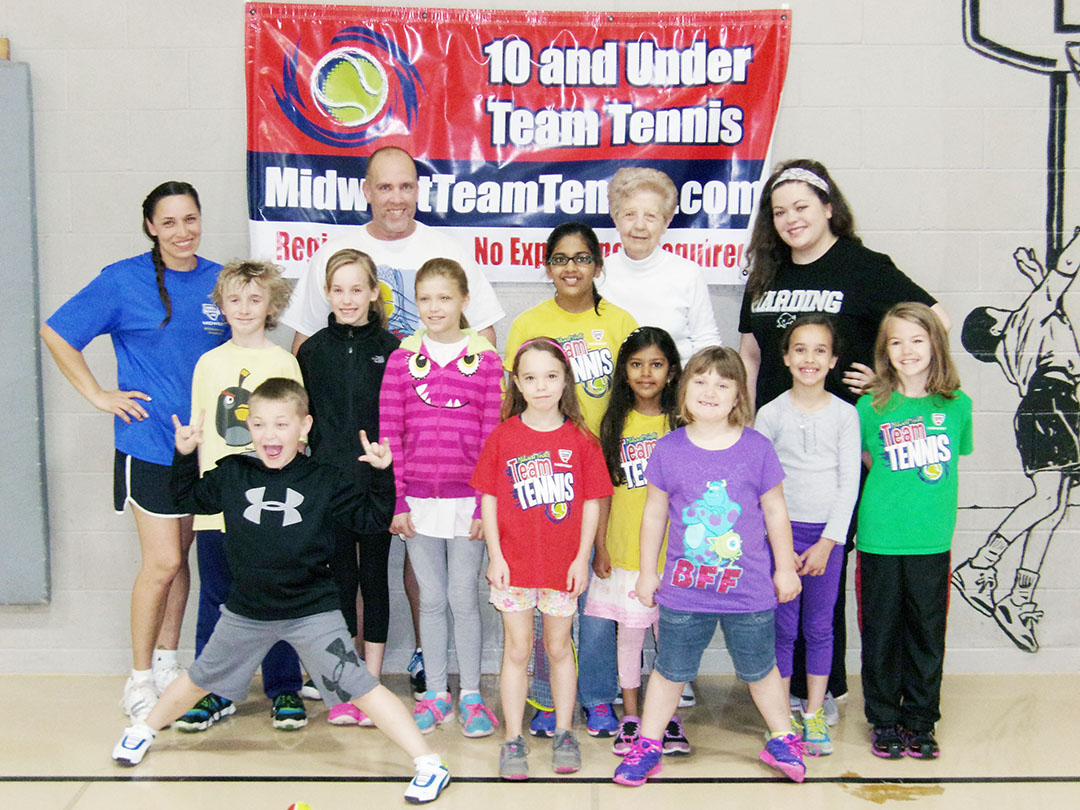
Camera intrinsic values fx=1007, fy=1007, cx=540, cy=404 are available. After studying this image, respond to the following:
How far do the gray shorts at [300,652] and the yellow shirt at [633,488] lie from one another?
2.71ft

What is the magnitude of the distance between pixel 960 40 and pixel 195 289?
111 inches

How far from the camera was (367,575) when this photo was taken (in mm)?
Result: 3232

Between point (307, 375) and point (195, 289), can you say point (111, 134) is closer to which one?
point (195, 289)

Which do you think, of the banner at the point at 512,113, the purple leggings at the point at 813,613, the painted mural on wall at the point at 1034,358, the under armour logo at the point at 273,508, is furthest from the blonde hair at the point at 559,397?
the painted mural on wall at the point at 1034,358

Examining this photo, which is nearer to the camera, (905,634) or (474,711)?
(905,634)

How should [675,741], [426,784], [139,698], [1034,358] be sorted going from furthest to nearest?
1. [1034,358]
2. [139,698]
3. [675,741]
4. [426,784]

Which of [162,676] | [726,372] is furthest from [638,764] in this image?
[162,676]

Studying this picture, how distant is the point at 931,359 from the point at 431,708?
186 cm

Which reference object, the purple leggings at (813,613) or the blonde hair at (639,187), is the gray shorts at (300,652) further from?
the blonde hair at (639,187)

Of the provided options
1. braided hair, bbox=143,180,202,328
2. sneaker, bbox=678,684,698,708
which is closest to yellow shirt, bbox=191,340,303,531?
braided hair, bbox=143,180,202,328

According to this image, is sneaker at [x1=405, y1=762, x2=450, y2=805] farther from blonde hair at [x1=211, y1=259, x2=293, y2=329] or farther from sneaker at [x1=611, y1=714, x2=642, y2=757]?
blonde hair at [x1=211, y1=259, x2=293, y2=329]

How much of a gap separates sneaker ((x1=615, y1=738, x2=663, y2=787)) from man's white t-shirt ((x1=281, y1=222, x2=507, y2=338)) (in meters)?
1.41

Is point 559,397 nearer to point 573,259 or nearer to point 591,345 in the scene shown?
→ point 591,345

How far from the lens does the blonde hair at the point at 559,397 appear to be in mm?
2838
